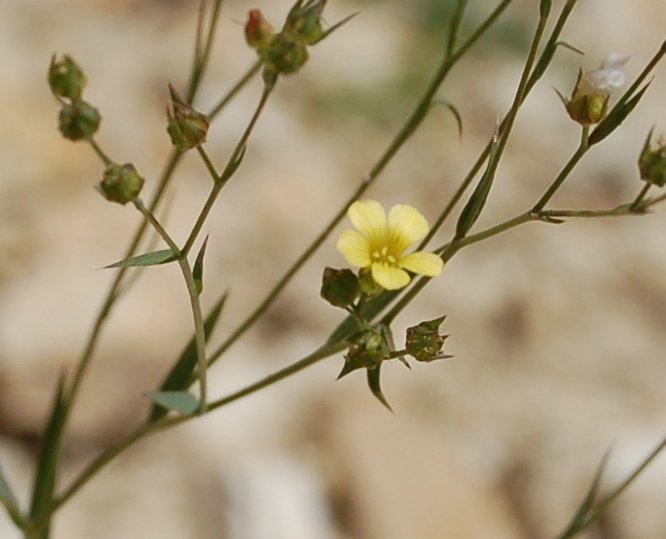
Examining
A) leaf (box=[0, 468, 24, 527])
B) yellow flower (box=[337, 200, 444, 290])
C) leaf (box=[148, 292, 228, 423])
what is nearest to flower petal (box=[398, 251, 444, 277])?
yellow flower (box=[337, 200, 444, 290])

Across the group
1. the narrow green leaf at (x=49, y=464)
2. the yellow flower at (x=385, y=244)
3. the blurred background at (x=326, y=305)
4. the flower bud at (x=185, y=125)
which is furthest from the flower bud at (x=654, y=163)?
the blurred background at (x=326, y=305)

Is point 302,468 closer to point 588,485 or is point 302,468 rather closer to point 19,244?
point 588,485

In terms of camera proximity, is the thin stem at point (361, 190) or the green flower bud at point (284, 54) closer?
the green flower bud at point (284, 54)

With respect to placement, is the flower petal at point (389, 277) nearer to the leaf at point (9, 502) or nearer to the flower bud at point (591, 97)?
the flower bud at point (591, 97)

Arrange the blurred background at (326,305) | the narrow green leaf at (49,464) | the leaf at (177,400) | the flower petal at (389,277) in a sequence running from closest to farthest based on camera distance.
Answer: the flower petal at (389,277) → the leaf at (177,400) → the narrow green leaf at (49,464) → the blurred background at (326,305)

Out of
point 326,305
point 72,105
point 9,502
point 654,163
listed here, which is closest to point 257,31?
point 72,105

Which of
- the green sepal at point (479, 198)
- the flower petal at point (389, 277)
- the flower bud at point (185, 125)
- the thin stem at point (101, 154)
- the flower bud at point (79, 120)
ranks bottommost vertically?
the flower petal at point (389, 277)

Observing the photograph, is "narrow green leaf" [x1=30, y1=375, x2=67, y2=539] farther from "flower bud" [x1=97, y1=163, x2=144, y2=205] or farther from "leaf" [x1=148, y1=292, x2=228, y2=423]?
"flower bud" [x1=97, y1=163, x2=144, y2=205]

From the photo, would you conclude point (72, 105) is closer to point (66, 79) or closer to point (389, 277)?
point (66, 79)
